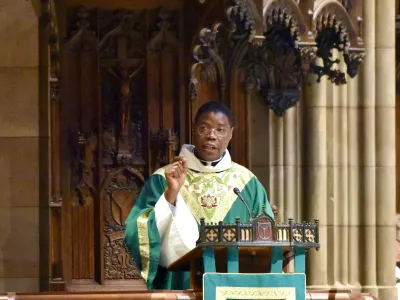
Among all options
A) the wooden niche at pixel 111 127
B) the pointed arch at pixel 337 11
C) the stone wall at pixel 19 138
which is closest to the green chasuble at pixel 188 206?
the pointed arch at pixel 337 11

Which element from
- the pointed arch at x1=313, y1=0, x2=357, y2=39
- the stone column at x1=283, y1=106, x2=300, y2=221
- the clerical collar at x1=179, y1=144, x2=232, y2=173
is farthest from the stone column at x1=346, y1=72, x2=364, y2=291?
the clerical collar at x1=179, y1=144, x2=232, y2=173

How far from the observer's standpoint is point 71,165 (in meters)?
15.2

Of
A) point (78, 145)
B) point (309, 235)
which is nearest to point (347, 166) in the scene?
point (78, 145)

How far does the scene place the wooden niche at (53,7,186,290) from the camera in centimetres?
1519

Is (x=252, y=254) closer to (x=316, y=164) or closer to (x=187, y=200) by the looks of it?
(x=187, y=200)

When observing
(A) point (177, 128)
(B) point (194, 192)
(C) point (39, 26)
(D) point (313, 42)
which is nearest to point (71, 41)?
(C) point (39, 26)

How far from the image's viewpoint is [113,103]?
15.3m

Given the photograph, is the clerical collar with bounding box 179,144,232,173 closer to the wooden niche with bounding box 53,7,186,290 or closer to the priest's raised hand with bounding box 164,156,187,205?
the priest's raised hand with bounding box 164,156,187,205

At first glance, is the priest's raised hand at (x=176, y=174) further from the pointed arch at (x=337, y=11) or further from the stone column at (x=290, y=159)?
the stone column at (x=290, y=159)

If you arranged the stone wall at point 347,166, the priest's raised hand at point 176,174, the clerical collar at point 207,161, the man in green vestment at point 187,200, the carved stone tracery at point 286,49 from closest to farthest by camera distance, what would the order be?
the priest's raised hand at point 176,174, the man in green vestment at point 187,200, the clerical collar at point 207,161, the carved stone tracery at point 286,49, the stone wall at point 347,166

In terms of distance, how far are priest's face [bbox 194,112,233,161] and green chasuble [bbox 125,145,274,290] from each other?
0.35m

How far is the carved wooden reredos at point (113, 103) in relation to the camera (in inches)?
594

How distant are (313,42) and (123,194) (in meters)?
2.38

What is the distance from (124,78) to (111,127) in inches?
18.4
